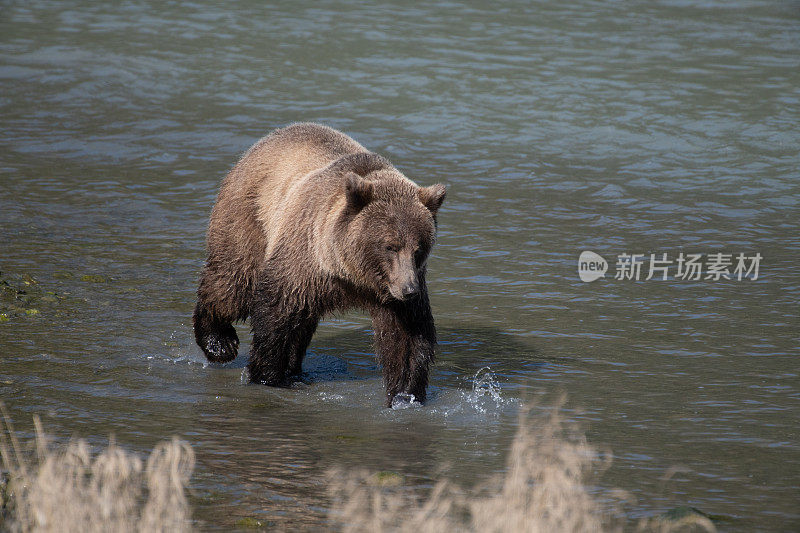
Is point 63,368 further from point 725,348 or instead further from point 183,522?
point 725,348

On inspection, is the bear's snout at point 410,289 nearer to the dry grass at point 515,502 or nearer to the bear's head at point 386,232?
the bear's head at point 386,232

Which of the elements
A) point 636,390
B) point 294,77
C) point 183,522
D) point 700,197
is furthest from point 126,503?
point 294,77

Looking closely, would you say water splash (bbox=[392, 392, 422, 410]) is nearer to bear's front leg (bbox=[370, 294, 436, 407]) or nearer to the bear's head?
bear's front leg (bbox=[370, 294, 436, 407])

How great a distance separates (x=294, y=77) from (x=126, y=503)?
592 inches

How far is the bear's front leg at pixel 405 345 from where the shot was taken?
735 centimetres

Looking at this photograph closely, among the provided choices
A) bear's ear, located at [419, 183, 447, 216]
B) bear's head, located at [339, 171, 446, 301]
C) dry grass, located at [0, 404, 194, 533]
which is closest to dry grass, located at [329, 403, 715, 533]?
dry grass, located at [0, 404, 194, 533]

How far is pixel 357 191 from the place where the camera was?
6.96m

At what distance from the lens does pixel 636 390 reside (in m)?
7.83

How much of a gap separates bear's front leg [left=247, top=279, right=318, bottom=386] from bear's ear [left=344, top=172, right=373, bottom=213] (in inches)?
36.7

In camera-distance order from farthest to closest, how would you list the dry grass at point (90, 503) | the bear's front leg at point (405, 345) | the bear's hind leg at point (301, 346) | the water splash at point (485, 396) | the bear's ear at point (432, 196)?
1. the bear's hind leg at point (301, 346)
2. the water splash at point (485, 396)
3. the bear's front leg at point (405, 345)
4. the bear's ear at point (432, 196)
5. the dry grass at point (90, 503)

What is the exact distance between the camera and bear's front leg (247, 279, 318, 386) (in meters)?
7.63

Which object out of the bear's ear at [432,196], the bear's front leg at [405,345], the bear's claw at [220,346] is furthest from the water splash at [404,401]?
the bear's claw at [220,346]

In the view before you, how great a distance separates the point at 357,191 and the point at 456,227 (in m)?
5.42

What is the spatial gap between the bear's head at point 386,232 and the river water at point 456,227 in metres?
0.95
